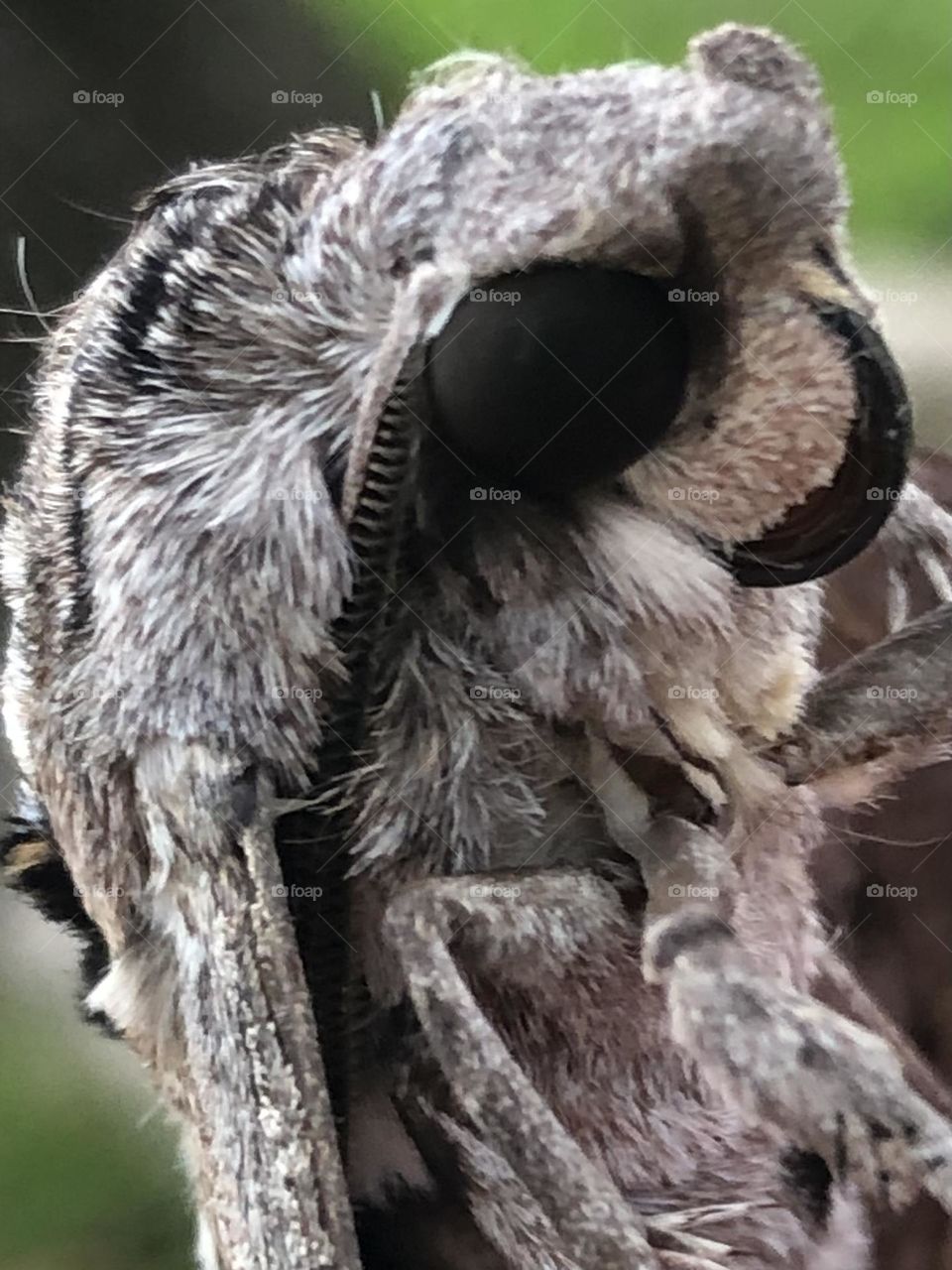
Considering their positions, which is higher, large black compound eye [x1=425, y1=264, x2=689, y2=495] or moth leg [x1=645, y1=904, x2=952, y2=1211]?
large black compound eye [x1=425, y1=264, x2=689, y2=495]

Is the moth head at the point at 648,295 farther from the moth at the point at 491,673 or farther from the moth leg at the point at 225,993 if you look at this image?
the moth leg at the point at 225,993

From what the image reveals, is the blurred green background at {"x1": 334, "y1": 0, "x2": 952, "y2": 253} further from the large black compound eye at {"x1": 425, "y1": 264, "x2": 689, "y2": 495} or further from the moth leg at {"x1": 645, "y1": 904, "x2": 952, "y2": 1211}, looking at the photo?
the moth leg at {"x1": 645, "y1": 904, "x2": 952, "y2": 1211}

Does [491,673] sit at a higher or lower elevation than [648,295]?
lower

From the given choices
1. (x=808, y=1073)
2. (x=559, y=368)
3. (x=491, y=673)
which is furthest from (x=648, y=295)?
(x=808, y=1073)

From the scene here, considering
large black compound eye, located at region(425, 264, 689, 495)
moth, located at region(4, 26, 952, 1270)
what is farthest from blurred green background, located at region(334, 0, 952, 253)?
large black compound eye, located at region(425, 264, 689, 495)

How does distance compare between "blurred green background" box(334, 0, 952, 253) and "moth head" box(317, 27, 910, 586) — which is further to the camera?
"blurred green background" box(334, 0, 952, 253)

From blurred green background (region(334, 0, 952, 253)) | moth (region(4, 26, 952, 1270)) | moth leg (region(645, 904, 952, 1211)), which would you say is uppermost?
blurred green background (region(334, 0, 952, 253))

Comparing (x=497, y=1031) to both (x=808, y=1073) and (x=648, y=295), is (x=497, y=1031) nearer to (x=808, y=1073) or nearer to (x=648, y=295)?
(x=808, y=1073)

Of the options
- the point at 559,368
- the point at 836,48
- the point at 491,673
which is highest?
the point at 836,48

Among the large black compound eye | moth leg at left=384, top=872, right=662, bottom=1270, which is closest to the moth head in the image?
the large black compound eye
